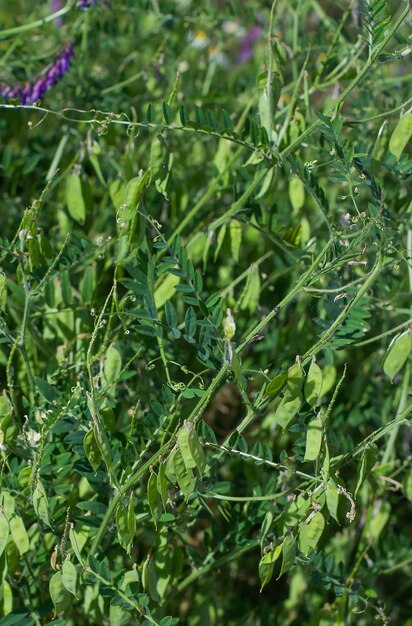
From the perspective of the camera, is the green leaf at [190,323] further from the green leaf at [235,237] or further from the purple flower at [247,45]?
the purple flower at [247,45]

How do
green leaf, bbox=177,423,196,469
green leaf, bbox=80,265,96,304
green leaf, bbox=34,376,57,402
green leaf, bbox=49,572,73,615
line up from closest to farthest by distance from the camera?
1. green leaf, bbox=177,423,196,469
2. green leaf, bbox=49,572,73,615
3. green leaf, bbox=34,376,57,402
4. green leaf, bbox=80,265,96,304

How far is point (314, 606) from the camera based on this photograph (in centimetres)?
130

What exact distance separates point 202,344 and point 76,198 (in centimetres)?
41

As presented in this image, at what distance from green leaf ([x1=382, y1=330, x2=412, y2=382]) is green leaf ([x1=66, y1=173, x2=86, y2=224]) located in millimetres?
513

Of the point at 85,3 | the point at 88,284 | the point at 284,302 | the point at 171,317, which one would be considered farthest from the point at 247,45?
the point at 284,302

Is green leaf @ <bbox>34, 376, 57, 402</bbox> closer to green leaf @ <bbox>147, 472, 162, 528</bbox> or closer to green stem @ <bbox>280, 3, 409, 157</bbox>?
green leaf @ <bbox>147, 472, 162, 528</bbox>

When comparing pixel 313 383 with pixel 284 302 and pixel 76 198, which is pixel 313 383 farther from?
pixel 76 198

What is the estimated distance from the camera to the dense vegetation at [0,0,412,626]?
0.94 m

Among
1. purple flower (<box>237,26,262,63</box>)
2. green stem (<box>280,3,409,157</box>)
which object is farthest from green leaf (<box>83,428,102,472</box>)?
purple flower (<box>237,26,262,63</box>)

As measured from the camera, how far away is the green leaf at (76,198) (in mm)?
1251

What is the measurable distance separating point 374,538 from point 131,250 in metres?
0.52

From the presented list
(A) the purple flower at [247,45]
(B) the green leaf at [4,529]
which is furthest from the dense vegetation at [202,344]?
(A) the purple flower at [247,45]

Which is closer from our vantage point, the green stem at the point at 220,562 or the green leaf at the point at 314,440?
the green leaf at the point at 314,440

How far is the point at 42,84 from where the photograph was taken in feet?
4.52
